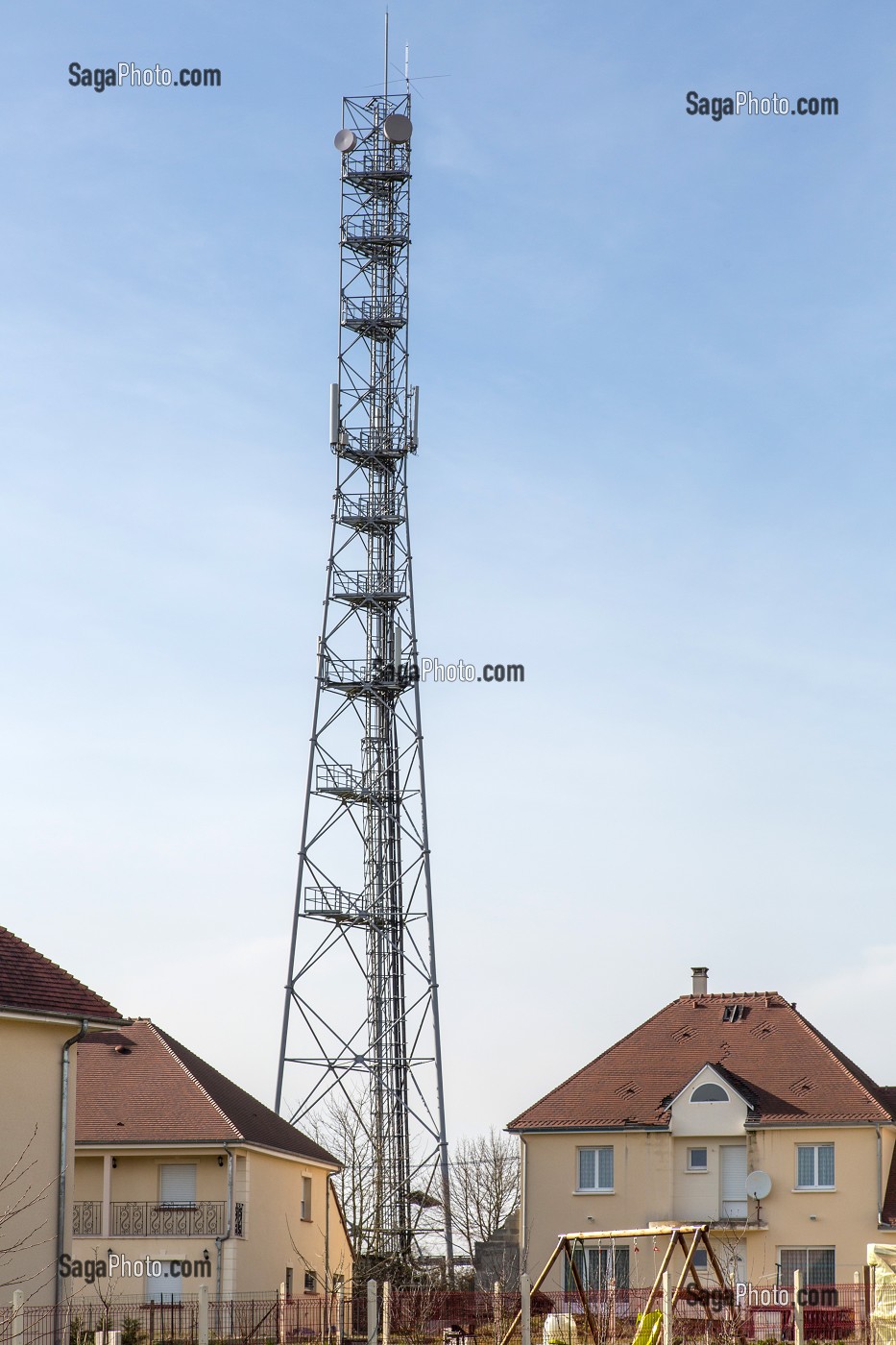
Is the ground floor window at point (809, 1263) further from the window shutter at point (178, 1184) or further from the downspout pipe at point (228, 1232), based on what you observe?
the window shutter at point (178, 1184)

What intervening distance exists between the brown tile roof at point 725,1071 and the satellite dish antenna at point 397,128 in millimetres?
27278

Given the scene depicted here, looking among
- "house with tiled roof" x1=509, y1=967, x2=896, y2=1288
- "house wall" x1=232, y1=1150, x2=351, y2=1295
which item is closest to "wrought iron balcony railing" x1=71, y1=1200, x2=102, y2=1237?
"house wall" x1=232, y1=1150, x2=351, y2=1295

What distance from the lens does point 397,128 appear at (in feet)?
175

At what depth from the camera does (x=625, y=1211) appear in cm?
5012

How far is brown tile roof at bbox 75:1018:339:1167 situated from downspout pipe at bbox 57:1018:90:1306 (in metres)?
13.4

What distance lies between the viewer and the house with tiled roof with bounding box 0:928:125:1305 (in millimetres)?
27406

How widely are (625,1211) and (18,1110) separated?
2647cm

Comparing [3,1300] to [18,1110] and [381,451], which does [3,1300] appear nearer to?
[18,1110]

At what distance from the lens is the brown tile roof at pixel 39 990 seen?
2778cm

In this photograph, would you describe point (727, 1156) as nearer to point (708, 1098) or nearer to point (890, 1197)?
point (708, 1098)

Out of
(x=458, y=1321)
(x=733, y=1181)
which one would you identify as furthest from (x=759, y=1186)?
(x=458, y=1321)

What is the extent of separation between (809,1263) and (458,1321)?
45.3 feet

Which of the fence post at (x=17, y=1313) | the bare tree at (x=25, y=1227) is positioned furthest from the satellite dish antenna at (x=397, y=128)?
the fence post at (x=17, y=1313)

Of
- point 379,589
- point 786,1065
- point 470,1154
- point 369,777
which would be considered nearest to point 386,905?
point 369,777
